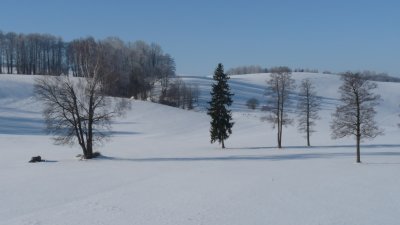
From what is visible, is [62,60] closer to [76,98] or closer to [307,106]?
[307,106]

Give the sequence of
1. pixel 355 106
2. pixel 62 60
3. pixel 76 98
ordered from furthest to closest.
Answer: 1. pixel 62 60
2. pixel 76 98
3. pixel 355 106

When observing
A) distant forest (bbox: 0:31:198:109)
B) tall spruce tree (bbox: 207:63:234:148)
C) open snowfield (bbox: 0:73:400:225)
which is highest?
distant forest (bbox: 0:31:198:109)

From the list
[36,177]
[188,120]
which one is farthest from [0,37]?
[36,177]

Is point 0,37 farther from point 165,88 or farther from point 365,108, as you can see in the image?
point 365,108

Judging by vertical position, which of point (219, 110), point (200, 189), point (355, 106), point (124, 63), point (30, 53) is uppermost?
point (30, 53)

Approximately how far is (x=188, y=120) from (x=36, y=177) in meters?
56.5

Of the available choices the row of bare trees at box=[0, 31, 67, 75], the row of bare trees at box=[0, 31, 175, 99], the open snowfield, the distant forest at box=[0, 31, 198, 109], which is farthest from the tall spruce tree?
the row of bare trees at box=[0, 31, 67, 75]

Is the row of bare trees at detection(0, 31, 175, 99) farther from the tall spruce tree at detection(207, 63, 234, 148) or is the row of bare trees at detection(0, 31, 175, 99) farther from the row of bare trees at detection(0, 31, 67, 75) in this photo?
the tall spruce tree at detection(207, 63, 234, 148)

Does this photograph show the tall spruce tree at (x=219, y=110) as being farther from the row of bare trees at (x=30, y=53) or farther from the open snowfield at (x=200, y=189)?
the row of bare trees at (x=30, y=53)

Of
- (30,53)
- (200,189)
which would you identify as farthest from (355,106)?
(30,53)

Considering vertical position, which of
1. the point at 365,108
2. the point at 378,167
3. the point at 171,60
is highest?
the point at 171,60

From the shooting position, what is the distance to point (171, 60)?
17362cm

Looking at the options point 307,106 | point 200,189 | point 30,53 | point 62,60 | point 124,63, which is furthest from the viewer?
point 62,60

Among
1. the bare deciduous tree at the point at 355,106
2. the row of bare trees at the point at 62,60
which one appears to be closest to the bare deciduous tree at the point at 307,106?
the bare deciduous tree at the point at 355,106
